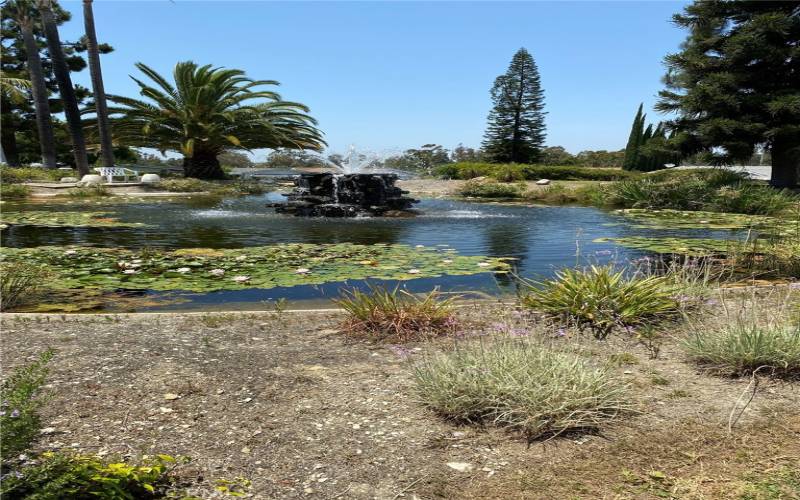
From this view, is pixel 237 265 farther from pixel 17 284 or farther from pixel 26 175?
pixel 26 175

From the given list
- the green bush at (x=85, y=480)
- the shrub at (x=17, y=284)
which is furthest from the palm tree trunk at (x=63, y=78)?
the green bush at (x=85, y=480)

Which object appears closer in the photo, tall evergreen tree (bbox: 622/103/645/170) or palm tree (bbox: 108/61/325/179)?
palm tree (bbox: 108/61/325/179)

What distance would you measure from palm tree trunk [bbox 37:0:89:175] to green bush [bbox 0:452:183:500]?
22.6 metres

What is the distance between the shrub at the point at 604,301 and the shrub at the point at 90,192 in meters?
17.6

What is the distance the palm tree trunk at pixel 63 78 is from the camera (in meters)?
19.9

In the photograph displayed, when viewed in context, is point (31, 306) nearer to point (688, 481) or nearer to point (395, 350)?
point (395, 350)

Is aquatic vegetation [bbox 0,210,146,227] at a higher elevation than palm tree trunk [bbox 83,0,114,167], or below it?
below

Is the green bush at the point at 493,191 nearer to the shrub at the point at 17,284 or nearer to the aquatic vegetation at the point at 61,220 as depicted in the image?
the aquatic vegetation at the point at 61,220

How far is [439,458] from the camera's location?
236 cm

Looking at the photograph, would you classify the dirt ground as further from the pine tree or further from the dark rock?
the pine tree

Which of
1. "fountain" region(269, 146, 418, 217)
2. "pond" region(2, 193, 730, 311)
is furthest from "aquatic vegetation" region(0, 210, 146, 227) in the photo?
"fountain" region(269, 146, 418, 217)

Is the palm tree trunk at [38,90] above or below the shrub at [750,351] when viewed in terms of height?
above

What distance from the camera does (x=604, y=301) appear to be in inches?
165

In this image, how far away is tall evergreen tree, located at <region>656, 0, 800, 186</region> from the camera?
653 inches
